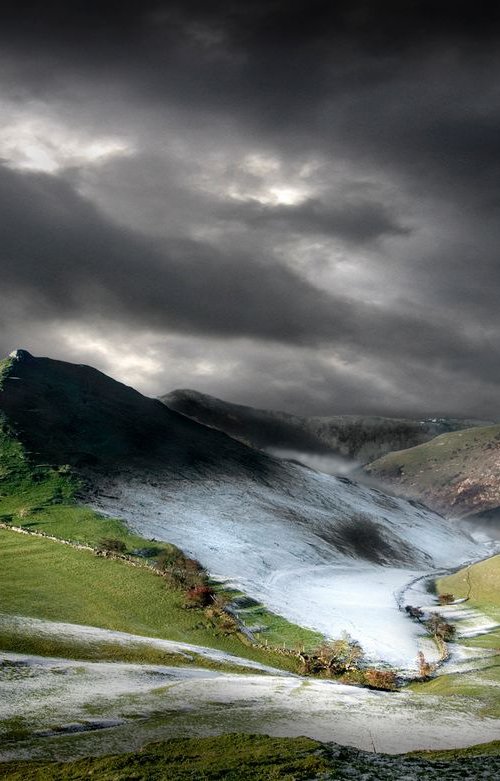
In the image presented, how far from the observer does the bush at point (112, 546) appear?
375 feet

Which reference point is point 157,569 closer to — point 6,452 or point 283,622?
point 283,622

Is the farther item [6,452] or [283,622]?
[6,452]

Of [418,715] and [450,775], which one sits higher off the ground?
[450,775]

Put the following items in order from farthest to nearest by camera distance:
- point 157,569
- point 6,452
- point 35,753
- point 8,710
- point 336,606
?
1. point 6,452
2. point 336,606
3. point 157,569
4. point 8,710
5. point 35,753

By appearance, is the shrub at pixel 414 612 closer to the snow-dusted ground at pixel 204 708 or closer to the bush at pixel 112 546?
the bush at pixel 112 546

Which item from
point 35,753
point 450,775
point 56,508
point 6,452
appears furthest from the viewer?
point 6,452

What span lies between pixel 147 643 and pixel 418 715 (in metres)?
32.7

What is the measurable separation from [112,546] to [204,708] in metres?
79.4

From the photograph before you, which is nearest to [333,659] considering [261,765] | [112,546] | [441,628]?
[441,628]

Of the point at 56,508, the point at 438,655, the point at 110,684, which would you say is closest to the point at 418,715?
the point at 110,684

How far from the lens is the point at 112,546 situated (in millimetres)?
115625

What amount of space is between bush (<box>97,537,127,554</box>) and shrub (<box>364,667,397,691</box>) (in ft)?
182

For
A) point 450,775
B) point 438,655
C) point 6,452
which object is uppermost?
point 6,452

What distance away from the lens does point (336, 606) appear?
117m
